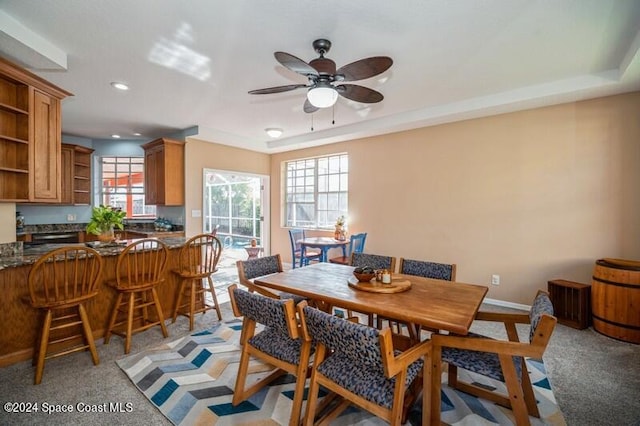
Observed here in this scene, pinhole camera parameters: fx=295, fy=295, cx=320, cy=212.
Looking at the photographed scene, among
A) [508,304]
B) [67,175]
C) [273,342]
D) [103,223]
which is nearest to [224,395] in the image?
[273,342]

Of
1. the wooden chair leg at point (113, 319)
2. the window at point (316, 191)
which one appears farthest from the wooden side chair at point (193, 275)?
the window at point (316, 191)

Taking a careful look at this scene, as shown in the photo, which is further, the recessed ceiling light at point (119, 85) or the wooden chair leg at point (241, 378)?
the recessed ceiling light at point (119, 85)

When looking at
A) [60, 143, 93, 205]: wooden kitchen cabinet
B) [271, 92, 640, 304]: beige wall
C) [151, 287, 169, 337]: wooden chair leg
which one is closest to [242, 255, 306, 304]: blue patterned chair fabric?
[151, 287, 169, 337]: wooden chair leg

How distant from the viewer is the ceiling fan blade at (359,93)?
2400 millimetres

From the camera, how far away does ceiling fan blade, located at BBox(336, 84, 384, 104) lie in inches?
94.5

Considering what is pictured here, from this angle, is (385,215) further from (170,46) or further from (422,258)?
(170,46)

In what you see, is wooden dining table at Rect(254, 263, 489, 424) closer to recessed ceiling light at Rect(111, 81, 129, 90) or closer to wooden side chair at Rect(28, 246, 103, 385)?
wooden side chair at Rect(28, 246, 103, 385)

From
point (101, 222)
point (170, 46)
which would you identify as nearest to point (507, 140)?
point (170, 46)

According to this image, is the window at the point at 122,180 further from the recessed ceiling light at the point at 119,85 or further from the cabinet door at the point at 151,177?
the recessed ceiling light at the point at 119,85

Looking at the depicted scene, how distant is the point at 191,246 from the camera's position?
142 inches

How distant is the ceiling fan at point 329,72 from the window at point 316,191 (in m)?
3.05

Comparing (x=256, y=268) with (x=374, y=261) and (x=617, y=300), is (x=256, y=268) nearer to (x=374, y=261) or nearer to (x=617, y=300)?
(x=374, y=261)

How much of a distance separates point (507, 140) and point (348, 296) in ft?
10.7

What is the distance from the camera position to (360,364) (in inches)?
55.3
